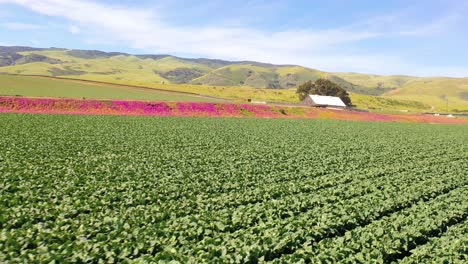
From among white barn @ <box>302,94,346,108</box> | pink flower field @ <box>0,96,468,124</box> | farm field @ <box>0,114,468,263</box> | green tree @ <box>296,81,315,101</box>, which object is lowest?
farm field @ <box>0,114,468,263</box>

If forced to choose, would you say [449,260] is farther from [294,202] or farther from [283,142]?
[283,142]

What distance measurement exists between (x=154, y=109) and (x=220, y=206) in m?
54.8

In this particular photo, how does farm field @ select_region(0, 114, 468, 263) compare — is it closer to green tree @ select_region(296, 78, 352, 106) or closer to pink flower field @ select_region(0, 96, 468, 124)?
pink flower field @ select_region(0, 96, 468, 124)

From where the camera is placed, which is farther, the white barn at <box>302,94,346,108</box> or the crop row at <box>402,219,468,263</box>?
the white barn at <box>302,94,346,108</box>

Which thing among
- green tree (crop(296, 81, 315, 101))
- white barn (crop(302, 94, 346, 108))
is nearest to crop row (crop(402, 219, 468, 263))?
white barn (crop(302, 94, 346, 108))

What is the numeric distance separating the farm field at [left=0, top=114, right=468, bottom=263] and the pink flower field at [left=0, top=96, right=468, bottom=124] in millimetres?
32699

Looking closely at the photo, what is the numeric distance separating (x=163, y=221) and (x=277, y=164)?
13269 millimetres

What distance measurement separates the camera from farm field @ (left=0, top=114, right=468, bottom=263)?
10.1 m

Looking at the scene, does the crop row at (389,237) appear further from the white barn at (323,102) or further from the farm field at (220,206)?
the white barn at (323,102)

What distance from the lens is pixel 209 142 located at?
1308 inches

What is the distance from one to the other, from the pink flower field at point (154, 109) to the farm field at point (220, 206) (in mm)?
32699

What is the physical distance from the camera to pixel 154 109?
2623 inches

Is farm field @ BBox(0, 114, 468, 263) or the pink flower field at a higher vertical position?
the pink flower field

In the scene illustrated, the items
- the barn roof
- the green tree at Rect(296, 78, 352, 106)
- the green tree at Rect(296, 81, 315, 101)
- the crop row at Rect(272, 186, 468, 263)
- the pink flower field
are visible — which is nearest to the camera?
the crop row at Rect(272, 186, 468, 263)
